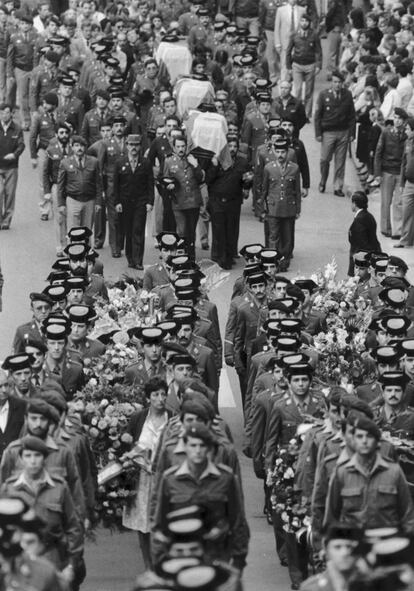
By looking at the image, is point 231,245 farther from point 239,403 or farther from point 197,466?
point 197,466

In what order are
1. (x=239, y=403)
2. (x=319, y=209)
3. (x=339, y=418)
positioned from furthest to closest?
(x=319, y=209), (x=239, y=403), (x=339, y=418)

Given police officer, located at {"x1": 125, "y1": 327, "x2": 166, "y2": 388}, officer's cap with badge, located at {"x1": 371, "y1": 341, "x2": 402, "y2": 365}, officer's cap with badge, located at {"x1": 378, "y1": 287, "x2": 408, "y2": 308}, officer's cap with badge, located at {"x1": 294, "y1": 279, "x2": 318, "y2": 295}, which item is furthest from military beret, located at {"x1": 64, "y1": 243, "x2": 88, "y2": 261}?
officer's cap with badge, located at {"x1": 371, "y1": 341, "x2": 402, "y2": 365}

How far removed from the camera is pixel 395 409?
18.9 meters

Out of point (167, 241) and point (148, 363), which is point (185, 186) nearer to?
point (167, 241)

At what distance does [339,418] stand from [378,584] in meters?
4.16

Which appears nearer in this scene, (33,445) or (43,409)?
(33,445)

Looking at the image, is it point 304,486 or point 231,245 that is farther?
point 231,245

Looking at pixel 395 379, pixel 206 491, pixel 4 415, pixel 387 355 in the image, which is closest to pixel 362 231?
pixel 387 355

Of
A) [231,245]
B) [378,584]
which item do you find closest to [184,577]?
[378,584]

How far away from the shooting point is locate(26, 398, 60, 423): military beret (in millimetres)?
16906

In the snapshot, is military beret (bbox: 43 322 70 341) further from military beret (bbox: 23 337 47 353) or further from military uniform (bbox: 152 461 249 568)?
military uniform (bbox: 152 461 249 568)

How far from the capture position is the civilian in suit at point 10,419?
1858 cm

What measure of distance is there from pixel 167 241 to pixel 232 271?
4800 millimetres

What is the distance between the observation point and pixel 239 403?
24219 millimetres
